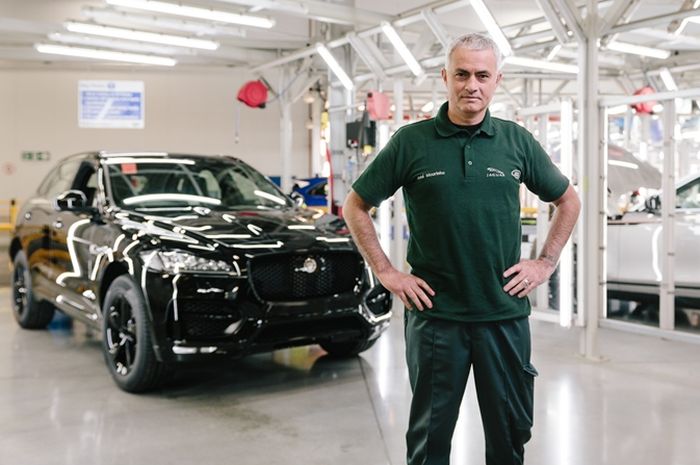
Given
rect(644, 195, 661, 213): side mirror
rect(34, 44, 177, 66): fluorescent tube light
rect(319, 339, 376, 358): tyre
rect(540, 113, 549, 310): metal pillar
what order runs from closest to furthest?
rect(319, 339, 376, 358): tyre, rect(540, 113, 549, 310): metal pillar, rect(644, 195, 661, 213): side mirror, rect(34, 44, 177, 66): fluorescent tube light

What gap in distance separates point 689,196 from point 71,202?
501cm

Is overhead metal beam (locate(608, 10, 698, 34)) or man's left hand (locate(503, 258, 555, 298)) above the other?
overhead metal beam (locate(608, 10, 698, 34))

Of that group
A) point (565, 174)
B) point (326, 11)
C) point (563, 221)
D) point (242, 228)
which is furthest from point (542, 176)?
point (326, 11)

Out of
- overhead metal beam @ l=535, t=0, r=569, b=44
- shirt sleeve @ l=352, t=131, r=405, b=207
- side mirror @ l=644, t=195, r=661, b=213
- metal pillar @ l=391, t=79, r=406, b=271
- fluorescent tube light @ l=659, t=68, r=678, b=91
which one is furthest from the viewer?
fluorescent tube light @ l=659, t=68, r=678, b=91

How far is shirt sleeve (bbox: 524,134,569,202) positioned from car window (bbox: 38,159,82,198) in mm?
4205

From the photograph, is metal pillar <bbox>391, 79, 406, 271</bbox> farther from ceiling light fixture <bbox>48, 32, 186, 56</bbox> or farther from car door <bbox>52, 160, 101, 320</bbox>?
ceiling light fixture <bbox>48, 32, 186, 56</bbox>

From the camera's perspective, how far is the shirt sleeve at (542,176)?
227cm

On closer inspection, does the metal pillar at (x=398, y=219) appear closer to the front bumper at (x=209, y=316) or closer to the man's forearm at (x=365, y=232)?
the front bumper at (x=209, y=316)

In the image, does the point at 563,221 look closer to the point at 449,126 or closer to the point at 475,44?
the point at 449,126

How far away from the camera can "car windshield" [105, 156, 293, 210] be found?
16.5 ft

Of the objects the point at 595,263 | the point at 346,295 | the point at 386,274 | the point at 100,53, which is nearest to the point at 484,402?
the point at 386,274

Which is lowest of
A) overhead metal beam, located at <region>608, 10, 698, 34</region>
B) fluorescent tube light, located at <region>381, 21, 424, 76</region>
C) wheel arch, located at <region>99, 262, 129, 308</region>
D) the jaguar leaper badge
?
wheel arch, located at <region>99, 262, 129, 308</region>

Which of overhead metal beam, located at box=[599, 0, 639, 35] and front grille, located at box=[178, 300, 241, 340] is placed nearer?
front grille, located at box=[178, 300, 241, 340]

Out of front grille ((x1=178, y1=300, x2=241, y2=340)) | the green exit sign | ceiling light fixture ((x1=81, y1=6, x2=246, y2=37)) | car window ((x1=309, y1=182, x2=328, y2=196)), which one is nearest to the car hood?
front grille ((x1=178, y1=300, x2=241, y2=340))
